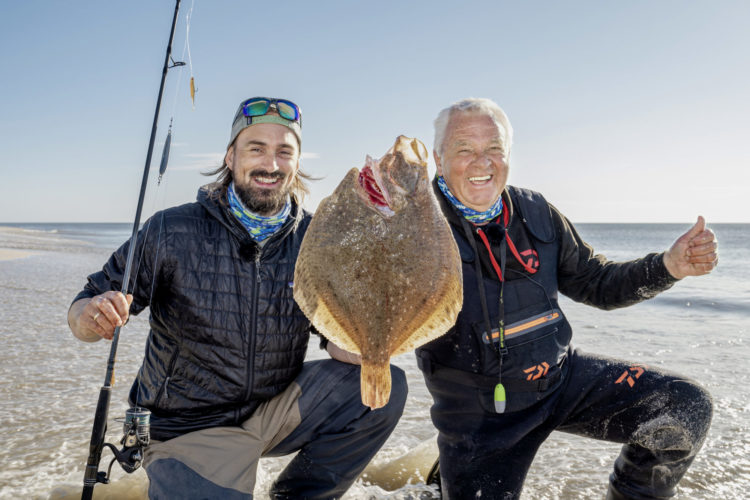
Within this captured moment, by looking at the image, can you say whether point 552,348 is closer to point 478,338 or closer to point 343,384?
point 478,338

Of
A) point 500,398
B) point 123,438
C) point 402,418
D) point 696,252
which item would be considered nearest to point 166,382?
point 123,438

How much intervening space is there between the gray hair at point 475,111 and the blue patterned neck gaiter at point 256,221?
116cm

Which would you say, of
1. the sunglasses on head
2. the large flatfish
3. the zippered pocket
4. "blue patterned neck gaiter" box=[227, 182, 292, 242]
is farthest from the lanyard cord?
the zippered pocket

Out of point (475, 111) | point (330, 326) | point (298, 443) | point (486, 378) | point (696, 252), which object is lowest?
point (298, 443)

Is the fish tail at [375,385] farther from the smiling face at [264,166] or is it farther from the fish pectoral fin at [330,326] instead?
the smiling face at [264,166]

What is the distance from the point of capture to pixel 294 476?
3170 millimetres

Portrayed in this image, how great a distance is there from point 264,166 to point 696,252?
2.67 m

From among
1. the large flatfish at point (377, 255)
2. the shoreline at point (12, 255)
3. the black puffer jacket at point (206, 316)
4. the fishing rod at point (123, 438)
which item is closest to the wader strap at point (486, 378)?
the black puffer jacket at point (206, 316)

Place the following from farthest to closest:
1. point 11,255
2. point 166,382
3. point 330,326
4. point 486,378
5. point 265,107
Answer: point 11,255
point 265,107
point 486,378
point 166,382
point 330,326

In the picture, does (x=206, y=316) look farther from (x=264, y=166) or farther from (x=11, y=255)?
(x=11, y=255)

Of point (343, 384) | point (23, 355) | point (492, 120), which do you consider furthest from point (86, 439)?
point (492, 120)

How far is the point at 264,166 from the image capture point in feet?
10.9

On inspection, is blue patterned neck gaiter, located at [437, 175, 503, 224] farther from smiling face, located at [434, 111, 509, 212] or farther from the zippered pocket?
the zippered pocket

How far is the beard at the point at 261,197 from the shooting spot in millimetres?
3242
